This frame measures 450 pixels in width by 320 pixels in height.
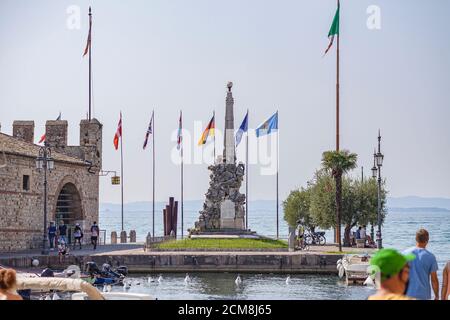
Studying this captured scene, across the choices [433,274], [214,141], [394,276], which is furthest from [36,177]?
[394,276]

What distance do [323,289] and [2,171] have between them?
1766 cm

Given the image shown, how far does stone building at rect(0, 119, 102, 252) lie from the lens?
4309cm

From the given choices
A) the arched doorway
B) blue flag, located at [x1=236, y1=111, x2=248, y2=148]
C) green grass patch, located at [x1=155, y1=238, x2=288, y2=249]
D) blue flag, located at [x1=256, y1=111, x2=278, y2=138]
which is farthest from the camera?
blue flag, located at [x1=256, y1=111, x2=278, y2=138]

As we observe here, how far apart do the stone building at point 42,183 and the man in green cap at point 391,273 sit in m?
35.4

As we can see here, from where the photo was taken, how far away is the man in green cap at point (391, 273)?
8.01 m

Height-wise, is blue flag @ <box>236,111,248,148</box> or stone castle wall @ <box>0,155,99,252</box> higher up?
blue flag @ <box>236,111,248,148</box>

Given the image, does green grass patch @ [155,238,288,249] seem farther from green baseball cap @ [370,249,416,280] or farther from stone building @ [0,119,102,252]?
green baseball cap @ [370,249,416,280]

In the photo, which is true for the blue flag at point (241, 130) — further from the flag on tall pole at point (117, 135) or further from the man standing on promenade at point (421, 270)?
the man standing on promenade at point (421, 270)

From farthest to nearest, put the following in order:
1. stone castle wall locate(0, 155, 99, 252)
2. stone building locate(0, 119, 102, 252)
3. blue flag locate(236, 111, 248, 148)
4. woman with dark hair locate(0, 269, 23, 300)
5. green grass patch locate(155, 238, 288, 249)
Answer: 1. blue flag locate(236, 111, 248, 148)
2. green grass patch locate(155, 238, 288, 249)
3. stone building locate(0, 119, 102, 252)
4. stone castle wall locate(0, 155, 99, 252)
5. woman with dark hair locate(0, 269, 23, 300)

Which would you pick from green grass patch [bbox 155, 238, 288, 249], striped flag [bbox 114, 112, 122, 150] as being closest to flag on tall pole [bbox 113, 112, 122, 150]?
striped flag [bbox 114, 112, 122, 150]

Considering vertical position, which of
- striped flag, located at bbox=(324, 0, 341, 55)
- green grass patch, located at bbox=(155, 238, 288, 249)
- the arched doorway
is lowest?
green grass patch, located at bbox=(155, 238, 288, 249)

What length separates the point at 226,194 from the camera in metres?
53.8

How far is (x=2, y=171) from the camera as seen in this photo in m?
42.2
